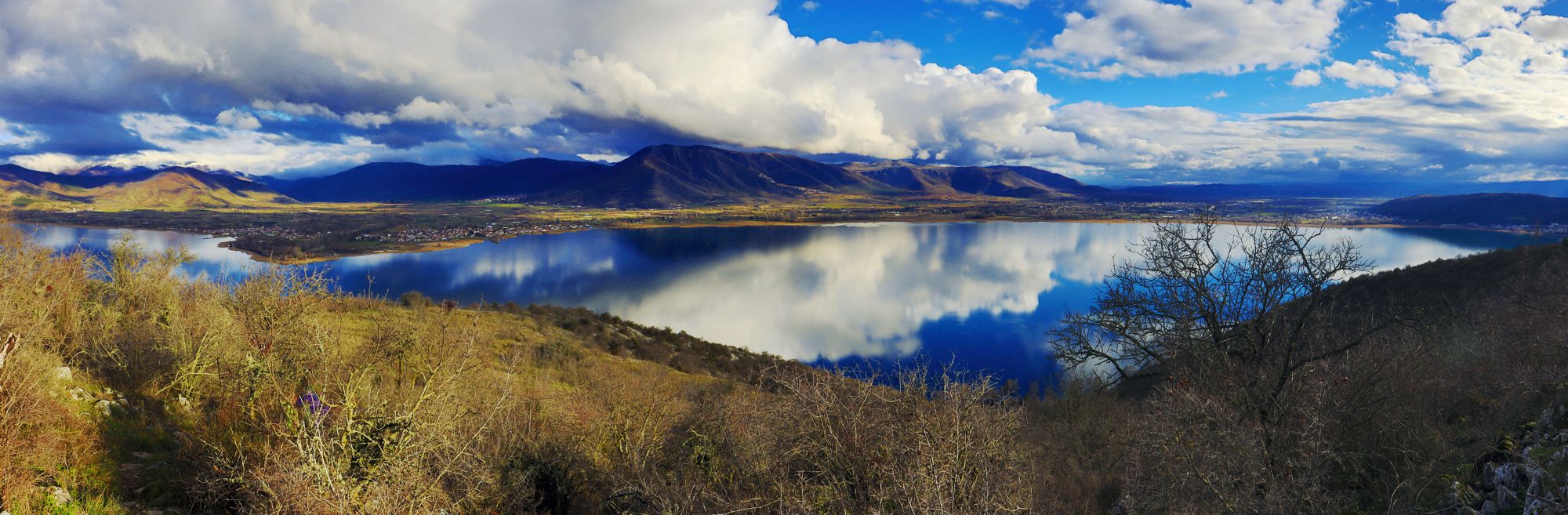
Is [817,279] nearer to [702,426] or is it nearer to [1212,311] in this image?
[702,426]

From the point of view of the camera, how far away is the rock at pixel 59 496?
704cm

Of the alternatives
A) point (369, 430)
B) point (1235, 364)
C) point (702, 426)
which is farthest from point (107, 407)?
point (1235, 364)

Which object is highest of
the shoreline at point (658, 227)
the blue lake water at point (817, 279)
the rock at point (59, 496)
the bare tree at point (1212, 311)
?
the bare tree at point (1212, 311)

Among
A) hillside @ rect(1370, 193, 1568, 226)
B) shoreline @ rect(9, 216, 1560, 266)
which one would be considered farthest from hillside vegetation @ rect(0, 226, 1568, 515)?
hillside @ rect(1370, 193, 1568, 226)

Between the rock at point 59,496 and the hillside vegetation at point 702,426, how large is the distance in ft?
0.16

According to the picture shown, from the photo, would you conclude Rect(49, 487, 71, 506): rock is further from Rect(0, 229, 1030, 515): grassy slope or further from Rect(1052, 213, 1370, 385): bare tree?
Rect(1052, 213, 1370, 385): bare tree

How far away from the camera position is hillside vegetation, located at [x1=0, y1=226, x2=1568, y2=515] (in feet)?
23.6

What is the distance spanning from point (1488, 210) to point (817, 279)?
15354 cm

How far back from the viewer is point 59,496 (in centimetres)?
714

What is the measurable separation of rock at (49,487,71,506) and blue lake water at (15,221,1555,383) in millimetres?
20373

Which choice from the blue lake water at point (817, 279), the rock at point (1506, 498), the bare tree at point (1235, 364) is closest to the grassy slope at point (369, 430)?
the bare tree at point (1235, 364)

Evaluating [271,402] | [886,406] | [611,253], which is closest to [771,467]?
[886,406]

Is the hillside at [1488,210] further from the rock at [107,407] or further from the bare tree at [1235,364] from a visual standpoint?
the rock at [107,407]

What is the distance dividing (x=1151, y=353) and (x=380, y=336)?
16.2 meters
